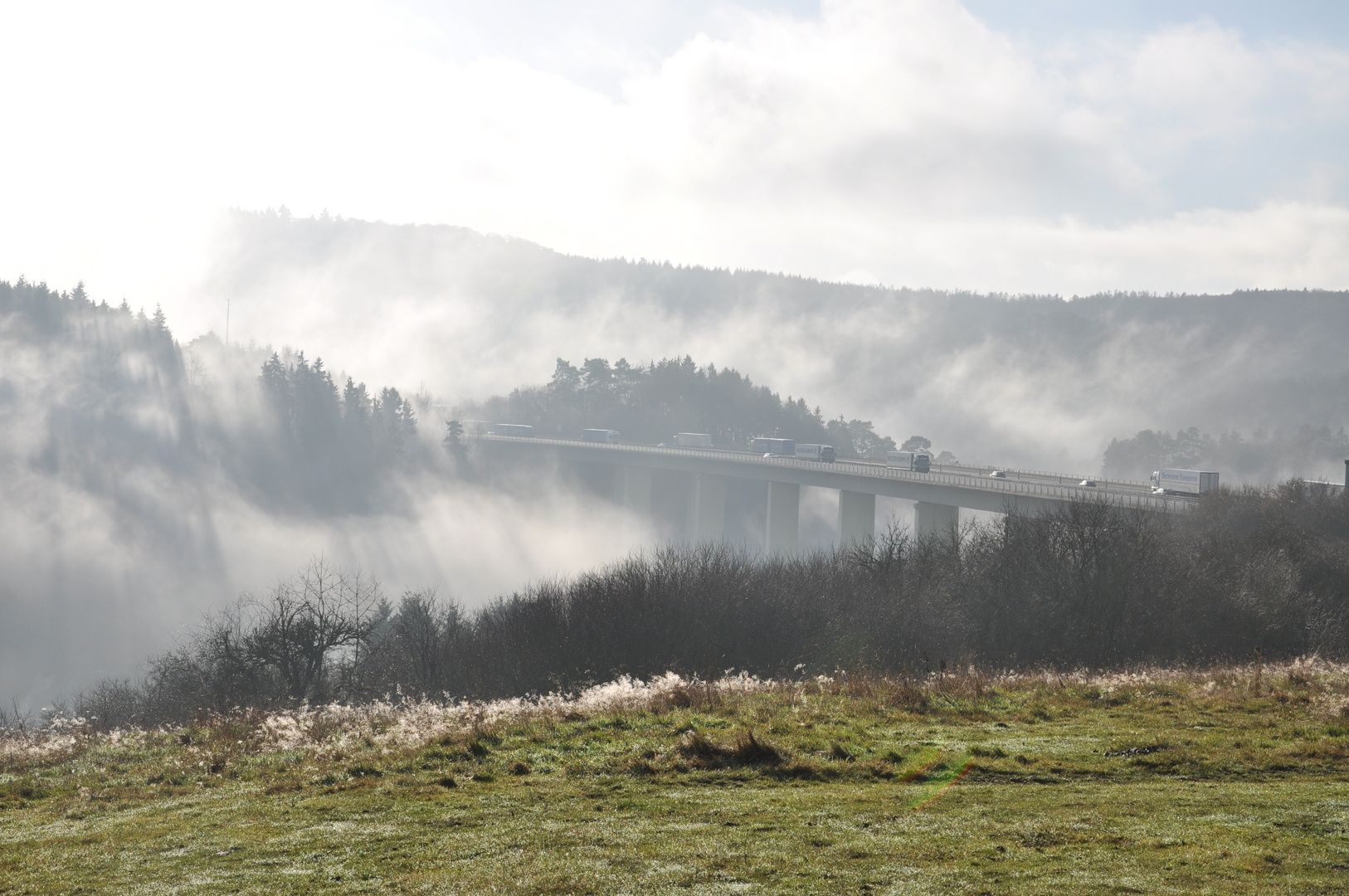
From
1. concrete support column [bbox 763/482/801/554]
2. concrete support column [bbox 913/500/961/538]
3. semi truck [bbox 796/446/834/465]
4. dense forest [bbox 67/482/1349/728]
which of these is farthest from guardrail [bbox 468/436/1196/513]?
dense forest [bbox 67/482/1349/728]

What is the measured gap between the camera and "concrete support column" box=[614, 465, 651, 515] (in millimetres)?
156875

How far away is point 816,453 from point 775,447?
1111 cm

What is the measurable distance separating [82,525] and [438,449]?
6220 cm

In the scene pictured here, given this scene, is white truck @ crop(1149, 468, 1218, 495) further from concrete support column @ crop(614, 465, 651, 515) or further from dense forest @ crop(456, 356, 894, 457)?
dense forest @ crop(456, 356, 894, 457)

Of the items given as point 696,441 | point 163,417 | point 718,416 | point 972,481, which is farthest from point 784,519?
point 163,417

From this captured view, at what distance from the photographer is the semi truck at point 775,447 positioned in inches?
5468

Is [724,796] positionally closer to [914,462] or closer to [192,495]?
[914,462]

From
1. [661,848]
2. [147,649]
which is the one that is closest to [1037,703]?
[661,848]

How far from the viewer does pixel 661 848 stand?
9.77m

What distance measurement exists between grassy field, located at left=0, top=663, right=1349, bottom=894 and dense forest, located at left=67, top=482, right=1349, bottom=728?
1328cm

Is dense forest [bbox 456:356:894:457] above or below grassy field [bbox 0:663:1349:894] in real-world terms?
above

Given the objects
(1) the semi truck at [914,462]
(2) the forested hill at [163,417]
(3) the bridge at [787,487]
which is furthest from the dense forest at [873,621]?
(2) the forested hill at [163,417]

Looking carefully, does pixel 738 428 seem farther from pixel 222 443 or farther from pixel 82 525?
pixel 82 525

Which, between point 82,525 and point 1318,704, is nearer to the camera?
point 1318,704
